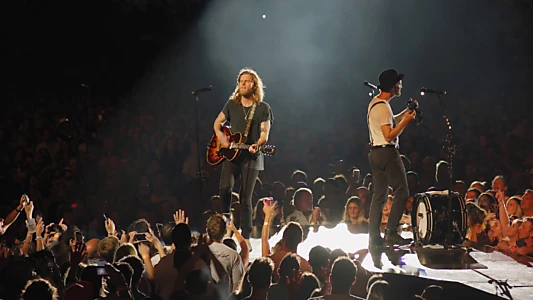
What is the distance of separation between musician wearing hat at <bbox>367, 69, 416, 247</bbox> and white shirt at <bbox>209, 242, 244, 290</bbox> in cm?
164

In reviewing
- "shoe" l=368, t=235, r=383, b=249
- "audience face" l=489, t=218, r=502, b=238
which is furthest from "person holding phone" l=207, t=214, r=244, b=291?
"audience face" l=489, t=218, r=502, b=238

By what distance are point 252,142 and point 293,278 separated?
7.96 ft

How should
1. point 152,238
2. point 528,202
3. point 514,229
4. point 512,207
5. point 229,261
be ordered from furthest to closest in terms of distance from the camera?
point 512,207 → point 528,202 → point 514,229 → point 152,238 → point 229,261

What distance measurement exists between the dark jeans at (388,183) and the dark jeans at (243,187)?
1226 mm

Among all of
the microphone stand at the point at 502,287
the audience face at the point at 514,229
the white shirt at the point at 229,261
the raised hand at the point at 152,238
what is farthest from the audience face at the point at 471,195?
the raised hand at the point at 152,238

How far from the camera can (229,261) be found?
4.55 metres

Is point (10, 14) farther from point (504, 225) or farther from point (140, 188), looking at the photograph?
point (504, 225)

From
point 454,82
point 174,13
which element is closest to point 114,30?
point 174,13

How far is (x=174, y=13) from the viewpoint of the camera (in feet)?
46.8

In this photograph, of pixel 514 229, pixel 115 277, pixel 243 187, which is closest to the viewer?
pixel 115 277

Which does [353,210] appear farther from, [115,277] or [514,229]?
[115,277]

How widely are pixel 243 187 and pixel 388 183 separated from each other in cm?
146

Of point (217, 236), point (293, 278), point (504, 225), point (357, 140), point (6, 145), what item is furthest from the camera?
point (357, 140)

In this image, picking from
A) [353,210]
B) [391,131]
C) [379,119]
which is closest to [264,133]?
[379,119]
